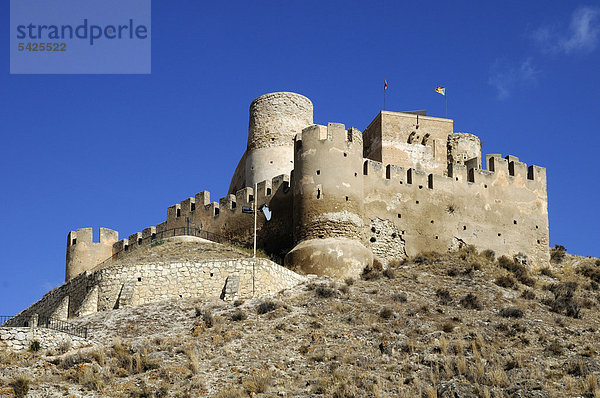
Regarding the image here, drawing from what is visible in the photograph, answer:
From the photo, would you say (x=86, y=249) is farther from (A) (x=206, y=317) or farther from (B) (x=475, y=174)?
(B) (x=475, y=174)

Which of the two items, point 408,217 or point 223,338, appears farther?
point 408,217

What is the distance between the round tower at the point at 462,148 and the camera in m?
46.4

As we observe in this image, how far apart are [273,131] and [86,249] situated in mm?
10477

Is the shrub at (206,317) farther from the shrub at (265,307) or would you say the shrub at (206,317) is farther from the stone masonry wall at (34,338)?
the stone masonry wall at (34,338)

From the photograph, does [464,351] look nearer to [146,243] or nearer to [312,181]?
[312,181]

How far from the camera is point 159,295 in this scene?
33375 mm

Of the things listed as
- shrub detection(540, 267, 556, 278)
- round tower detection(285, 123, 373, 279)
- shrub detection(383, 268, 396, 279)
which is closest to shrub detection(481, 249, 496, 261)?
shrub detection(540, 267, 556, 278)

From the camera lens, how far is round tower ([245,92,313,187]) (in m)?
45.2

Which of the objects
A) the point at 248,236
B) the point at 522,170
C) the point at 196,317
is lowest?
the point at 196,317

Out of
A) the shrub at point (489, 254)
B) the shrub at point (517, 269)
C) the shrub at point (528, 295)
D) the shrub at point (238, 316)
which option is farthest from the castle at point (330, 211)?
the shrub at point (528, 295)

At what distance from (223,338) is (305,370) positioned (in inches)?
133

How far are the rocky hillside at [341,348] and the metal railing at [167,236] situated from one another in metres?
8.44

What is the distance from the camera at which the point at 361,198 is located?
129ft

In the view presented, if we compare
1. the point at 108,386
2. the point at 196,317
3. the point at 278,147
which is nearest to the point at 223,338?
the point at 196,317
